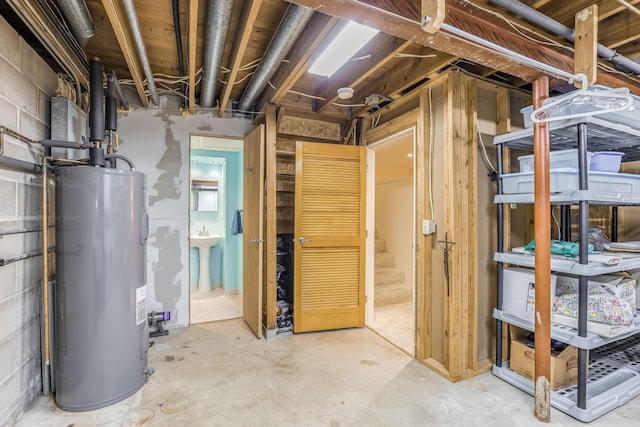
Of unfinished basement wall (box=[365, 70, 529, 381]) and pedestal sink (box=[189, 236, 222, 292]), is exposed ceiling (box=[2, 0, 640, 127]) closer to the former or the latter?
unfinished basement wall (box=[365, 70, 529, 381])

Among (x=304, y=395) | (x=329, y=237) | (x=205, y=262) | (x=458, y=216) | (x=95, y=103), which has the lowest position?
(x=304, y=395)

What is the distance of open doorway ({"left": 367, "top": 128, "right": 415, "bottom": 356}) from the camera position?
342cm

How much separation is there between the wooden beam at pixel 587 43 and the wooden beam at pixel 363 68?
91cm

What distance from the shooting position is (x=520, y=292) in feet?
7.29

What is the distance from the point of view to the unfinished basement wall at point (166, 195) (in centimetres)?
324

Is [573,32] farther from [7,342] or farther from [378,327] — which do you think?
[7,342]

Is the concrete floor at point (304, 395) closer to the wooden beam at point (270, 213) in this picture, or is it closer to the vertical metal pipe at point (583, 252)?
the vertical metal pipe at point (583, 252)

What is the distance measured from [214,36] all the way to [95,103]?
100 centimetres

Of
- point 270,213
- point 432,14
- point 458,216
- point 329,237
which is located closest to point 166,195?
Result: point 270,213

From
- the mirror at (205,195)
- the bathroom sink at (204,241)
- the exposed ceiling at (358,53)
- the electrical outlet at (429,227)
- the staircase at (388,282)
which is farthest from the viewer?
the mirror at (205,195)

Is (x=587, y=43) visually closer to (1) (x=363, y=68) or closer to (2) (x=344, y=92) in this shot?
(1) (x=363, y=68)

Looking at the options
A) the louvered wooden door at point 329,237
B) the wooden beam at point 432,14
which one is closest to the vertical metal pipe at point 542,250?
the wooden beam at point 432,14

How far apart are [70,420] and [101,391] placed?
0.19 metres

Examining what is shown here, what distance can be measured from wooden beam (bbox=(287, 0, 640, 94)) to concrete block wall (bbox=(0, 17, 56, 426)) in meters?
1.82
